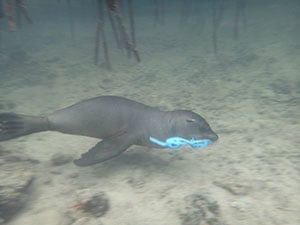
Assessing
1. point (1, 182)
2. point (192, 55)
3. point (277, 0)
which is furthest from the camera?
point (277, 0)

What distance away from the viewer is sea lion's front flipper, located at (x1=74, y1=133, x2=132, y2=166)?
4.58 meters

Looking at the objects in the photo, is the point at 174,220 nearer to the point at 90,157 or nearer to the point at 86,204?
the point at 86,204

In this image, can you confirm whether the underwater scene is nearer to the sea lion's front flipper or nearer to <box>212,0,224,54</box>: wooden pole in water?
the sea lion's front flipper

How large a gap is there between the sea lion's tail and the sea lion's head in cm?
203

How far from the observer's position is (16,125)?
4812mm

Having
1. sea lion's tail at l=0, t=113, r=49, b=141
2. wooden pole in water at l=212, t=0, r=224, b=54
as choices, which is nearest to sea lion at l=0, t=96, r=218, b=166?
→ sea lion's tail at l=0, t=113, r=49, b=141

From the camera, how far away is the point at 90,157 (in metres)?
4.65

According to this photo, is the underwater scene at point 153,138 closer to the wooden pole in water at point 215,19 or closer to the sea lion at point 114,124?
the sea lion at point 114,124

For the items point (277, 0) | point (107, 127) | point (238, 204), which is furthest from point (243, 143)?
point (277, 0)

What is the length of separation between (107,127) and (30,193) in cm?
142

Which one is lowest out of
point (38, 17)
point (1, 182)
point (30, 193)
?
point (30, 193)

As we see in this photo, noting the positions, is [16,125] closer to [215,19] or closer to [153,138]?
[153,138]

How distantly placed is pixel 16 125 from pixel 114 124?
4.64ft

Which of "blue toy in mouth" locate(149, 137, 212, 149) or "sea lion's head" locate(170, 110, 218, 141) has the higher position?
"sea lion's head" locate(170, 110, 218, 141)
